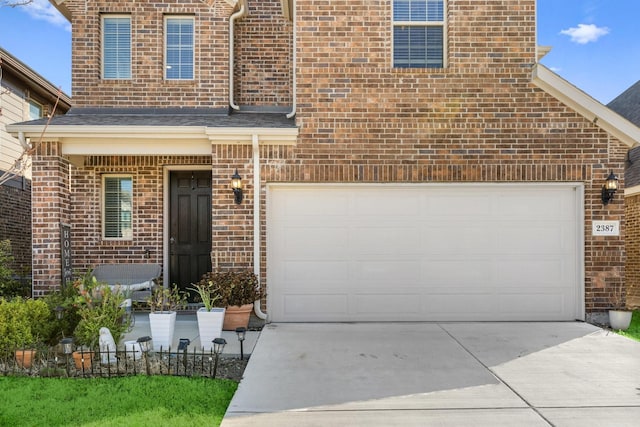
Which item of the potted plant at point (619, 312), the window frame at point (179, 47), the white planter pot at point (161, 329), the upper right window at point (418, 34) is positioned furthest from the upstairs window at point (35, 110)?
the potted plant at point (619, 312)

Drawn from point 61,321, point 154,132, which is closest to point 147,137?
point 154,132

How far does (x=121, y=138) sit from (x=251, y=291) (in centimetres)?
313

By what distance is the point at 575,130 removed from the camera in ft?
24.1

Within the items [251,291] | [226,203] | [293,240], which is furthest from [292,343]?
[226,203]

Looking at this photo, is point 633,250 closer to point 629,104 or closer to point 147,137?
point 629,104

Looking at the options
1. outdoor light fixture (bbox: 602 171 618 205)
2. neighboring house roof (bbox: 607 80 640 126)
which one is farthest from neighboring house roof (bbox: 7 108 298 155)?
neighboring house roof (bbox: 607 80 640 126)

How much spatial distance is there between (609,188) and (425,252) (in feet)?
9.78

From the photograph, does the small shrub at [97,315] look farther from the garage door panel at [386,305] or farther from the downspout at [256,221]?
the garage door panel at [386,305]

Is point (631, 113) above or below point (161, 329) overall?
above

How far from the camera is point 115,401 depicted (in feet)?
13.4

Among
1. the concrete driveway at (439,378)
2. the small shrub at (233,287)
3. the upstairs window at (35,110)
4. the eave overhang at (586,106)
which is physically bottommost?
the concrete driveway at (439,378)

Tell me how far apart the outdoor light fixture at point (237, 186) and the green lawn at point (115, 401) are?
3118 mm

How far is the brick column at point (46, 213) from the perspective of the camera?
7.15 m

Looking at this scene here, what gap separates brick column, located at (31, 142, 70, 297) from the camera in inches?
282
